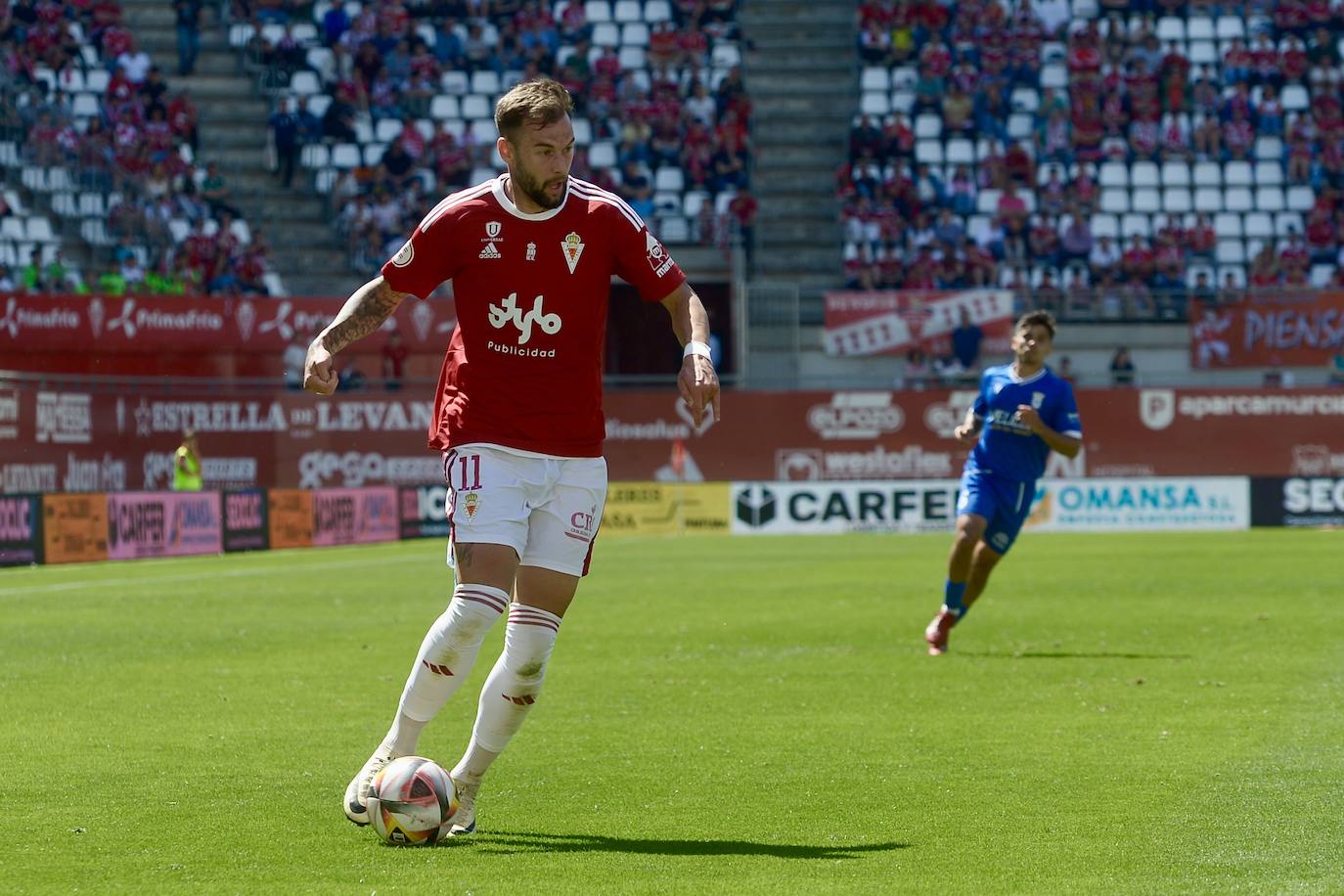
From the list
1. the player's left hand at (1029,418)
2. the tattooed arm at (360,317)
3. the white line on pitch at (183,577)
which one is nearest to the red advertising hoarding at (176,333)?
the white line on pitch at (183,577)

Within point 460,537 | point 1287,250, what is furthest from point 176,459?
point 460,537

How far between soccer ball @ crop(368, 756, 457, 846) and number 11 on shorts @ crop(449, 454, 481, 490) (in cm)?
94

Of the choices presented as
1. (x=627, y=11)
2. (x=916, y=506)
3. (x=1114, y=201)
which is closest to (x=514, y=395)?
(x=916, y=506)

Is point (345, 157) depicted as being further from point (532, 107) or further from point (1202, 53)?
point (532, 107)

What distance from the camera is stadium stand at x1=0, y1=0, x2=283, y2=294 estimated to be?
109ft

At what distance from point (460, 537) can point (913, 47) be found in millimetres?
37064

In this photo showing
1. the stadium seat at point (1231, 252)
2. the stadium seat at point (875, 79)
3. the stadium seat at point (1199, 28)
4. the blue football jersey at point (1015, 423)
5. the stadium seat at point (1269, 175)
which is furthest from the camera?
the stadium seat at point (1199, 28)

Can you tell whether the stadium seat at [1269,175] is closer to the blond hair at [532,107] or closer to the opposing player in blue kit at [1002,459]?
the opposing player in blue kit at [1002,459]

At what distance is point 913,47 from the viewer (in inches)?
1654

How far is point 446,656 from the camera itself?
21.4 ft

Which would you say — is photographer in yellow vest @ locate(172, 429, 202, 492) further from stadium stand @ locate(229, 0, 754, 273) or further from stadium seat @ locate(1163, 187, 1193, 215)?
stadium seat @ locate(1163, 187, 1193, 215)

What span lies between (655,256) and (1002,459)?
23.7ft

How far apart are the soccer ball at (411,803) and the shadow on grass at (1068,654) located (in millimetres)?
7354

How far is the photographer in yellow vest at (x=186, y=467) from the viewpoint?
97.1 feet
